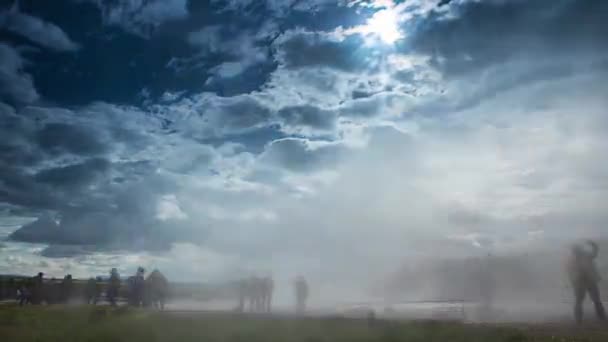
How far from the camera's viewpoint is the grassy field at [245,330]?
20.5 metres

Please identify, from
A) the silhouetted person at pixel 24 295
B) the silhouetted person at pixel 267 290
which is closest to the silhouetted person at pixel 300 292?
the silhouetted person at pixel 267 290

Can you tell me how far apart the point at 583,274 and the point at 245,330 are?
17.9 meters

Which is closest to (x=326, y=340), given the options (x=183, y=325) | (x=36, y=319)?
(x=183, y=325)

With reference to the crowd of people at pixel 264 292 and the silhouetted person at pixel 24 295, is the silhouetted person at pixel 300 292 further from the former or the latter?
the silhouetted person at pixel 24 295

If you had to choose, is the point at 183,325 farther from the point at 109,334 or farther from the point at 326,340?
the point at 326,340

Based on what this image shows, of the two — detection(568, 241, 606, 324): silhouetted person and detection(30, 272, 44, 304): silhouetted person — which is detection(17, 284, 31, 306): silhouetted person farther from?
detection(568, 241, 606, 324): silhouetted person

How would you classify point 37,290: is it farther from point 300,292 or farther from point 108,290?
point 300,292

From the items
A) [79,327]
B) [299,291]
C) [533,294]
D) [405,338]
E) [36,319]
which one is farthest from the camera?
[533,294]

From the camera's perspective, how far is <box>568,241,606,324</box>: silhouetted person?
83.9 ft

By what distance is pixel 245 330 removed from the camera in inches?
927

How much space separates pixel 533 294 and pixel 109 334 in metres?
60.0

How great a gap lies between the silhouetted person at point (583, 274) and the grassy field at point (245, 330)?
4.71m

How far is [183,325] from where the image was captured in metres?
25.5

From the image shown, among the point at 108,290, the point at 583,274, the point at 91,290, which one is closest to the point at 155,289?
the point at 108,290
